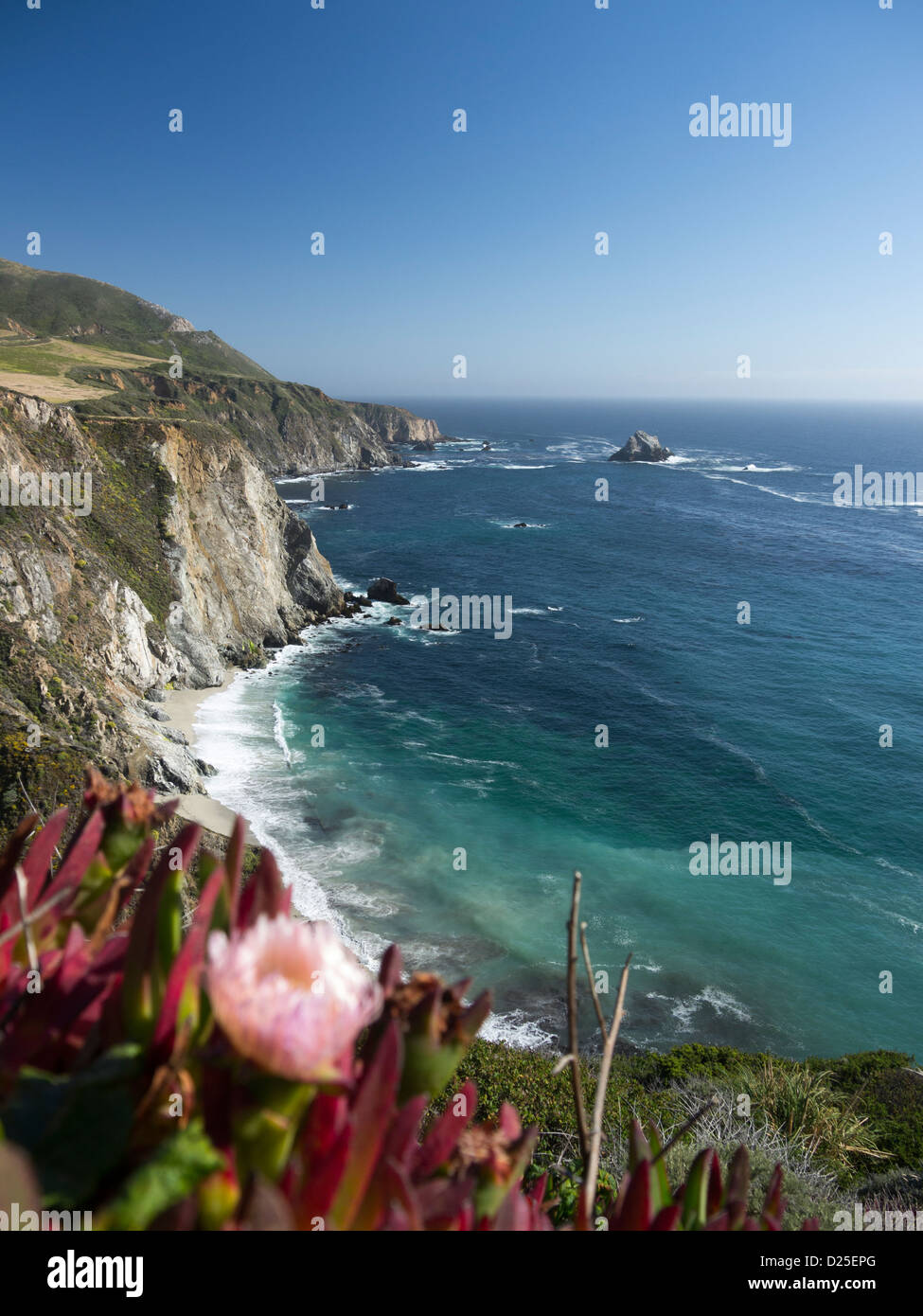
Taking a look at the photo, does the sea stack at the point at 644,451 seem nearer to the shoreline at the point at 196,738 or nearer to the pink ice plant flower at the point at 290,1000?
the shoreline at the point at 196,738

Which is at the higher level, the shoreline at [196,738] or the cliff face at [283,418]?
the cliff face at [283,418]

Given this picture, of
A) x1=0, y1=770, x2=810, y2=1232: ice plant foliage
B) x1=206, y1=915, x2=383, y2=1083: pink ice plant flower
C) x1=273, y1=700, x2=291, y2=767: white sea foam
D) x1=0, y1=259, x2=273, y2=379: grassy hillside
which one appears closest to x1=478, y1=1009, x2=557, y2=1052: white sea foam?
x1=273, y1=700, x2=291, y2=767: white sea foam

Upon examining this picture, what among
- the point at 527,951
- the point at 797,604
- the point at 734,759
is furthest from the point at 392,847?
the point at 797,604

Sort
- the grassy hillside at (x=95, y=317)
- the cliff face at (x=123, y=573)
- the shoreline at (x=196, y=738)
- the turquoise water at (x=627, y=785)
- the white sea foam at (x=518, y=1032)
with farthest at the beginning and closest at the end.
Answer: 1. the grassy hillside at (x=95, y=317)
2. the shoreline at (x=196, y=738)
3. the turquoise water at (x=627, y=785)
4. the cliff face at (x=123, y=573)
5. the white sea foam at (x=518, y=1032)

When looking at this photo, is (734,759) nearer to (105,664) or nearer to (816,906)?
(816,906)

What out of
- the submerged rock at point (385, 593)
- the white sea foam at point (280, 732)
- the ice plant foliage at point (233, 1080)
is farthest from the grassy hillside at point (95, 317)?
the ice plant foliage at point (233, 1080)

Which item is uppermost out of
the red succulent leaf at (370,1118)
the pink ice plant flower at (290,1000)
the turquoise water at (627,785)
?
the pink ice plant flower at (290,1000)

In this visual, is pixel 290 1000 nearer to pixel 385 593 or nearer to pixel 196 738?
pixel 196 738

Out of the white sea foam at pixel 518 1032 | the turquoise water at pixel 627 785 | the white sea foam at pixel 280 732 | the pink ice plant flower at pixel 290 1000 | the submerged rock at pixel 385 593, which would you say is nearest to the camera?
the pink ice plant flower at pixel 290 1000
